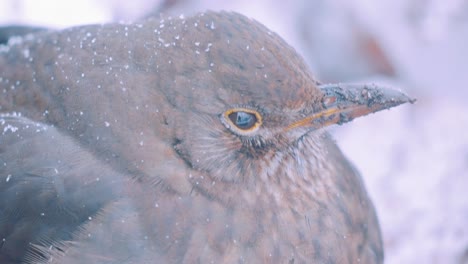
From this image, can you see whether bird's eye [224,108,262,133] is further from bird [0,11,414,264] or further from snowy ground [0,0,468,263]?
snowy ground [0,0,468,263]

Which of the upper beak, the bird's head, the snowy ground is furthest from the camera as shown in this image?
the snowy ground

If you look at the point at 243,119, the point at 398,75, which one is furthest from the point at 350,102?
the point at 398,75

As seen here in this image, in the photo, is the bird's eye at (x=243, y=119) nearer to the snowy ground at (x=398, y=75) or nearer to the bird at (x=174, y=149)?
the bird at (x=174, y=149)

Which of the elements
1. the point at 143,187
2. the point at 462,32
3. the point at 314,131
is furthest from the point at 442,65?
the point at 143,187

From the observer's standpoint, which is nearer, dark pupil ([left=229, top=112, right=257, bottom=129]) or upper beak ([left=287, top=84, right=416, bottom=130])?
dark pupil ([left=229, top=112, right=257, bottom=129])

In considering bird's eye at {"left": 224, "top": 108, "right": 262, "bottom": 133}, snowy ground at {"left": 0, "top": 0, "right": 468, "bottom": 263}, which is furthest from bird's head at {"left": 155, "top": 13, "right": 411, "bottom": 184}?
snowy ground at {"left": 0, "top": 0, "right": 468, "bottom": 263}

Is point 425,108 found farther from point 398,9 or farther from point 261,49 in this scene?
point 261,49
